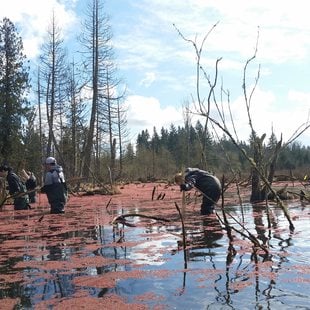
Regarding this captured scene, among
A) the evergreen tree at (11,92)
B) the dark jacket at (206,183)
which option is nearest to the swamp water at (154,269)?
the dark jacket at (206,183)

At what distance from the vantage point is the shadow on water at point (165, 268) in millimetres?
3934

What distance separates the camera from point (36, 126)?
151ft

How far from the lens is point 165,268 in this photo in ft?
16.6

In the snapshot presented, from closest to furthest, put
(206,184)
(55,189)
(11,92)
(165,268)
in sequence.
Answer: (165,268)
(206,184)
(55,189)
(11,92)

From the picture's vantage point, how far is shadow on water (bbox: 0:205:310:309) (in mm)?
3934

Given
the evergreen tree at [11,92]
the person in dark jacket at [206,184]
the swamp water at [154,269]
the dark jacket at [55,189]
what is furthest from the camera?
the evergreen tree at [11,92]

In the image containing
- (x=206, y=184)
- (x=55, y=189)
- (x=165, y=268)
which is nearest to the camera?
(x=165, y=268)

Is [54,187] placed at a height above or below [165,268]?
above

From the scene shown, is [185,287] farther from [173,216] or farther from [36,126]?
[36,126]

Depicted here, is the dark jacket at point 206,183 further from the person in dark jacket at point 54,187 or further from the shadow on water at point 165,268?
the person in dark jacket at point 54,187

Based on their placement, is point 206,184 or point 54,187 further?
point 54,187

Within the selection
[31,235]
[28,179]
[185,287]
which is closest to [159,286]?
[185,287]

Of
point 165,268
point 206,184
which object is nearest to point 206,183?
point 206,184

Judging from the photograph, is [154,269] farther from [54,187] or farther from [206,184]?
[54,187]
